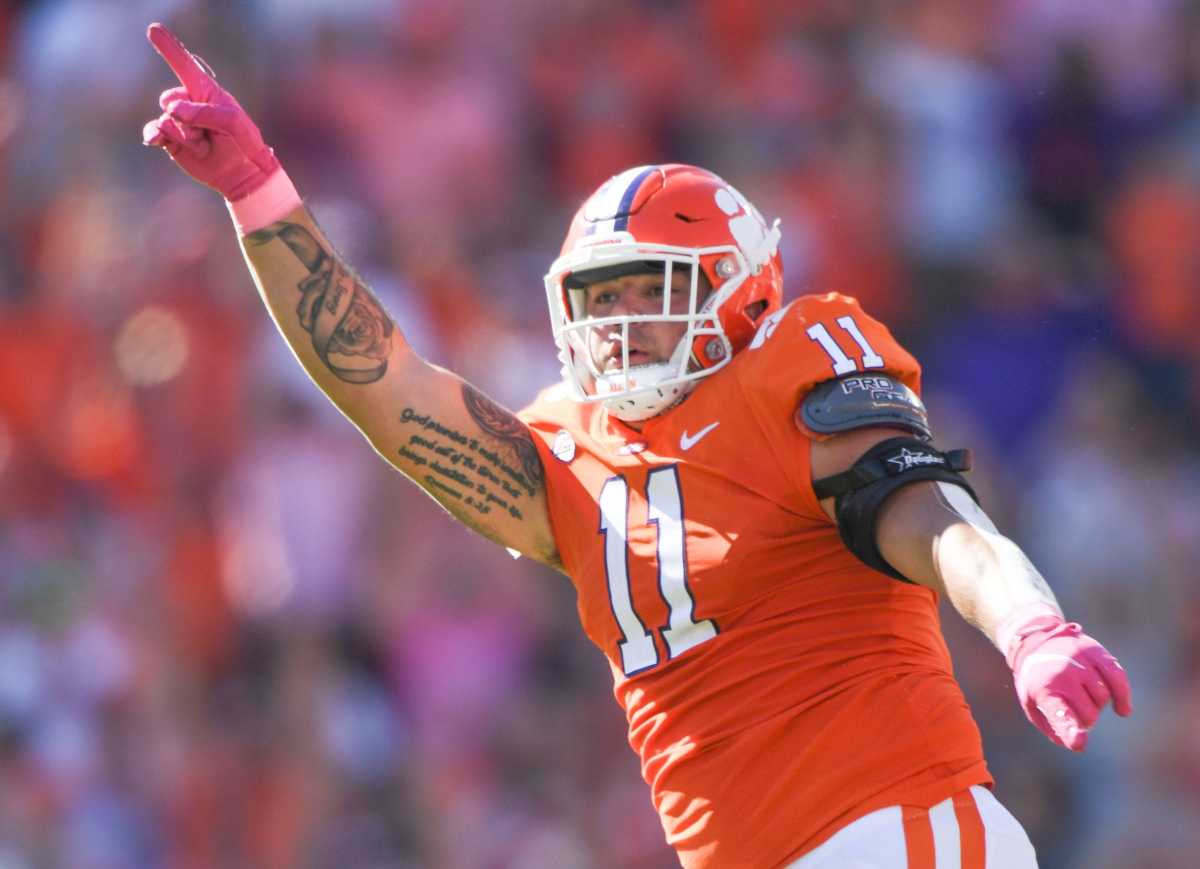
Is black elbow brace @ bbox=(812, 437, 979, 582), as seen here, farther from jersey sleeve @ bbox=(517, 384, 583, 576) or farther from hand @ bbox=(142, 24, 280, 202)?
hand @ bbox=(142, 24, 280, 202)

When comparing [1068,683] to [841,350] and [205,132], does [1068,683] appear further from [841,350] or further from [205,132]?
[205,132]

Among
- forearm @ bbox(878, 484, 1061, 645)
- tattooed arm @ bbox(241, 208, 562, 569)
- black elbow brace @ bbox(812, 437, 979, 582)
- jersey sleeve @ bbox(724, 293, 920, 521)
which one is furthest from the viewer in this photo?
tattooed arm @ bbox(241, 208, 562, 569)

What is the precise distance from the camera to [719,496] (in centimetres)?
344

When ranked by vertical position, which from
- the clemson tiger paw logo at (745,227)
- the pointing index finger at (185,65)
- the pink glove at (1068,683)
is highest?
the pointing index finger at (185,65)

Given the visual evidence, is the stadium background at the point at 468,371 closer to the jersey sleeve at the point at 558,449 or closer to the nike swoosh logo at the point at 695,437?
the jersey sleeve at the point at 558,449

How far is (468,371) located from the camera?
22.6ft

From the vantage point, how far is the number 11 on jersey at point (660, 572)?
3.42 metres

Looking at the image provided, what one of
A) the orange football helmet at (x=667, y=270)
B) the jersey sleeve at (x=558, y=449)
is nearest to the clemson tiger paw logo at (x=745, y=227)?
the orange football helmet at (x=667, y=270)

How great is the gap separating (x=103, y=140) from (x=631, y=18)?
93.6 inches

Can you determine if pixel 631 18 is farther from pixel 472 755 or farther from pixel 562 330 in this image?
pixel 562 330

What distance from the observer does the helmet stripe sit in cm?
377

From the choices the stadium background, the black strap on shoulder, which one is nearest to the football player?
the black strap on shoulder

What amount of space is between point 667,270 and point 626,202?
21 centimetres

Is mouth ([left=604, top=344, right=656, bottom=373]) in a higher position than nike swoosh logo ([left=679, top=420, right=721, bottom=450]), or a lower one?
higher
